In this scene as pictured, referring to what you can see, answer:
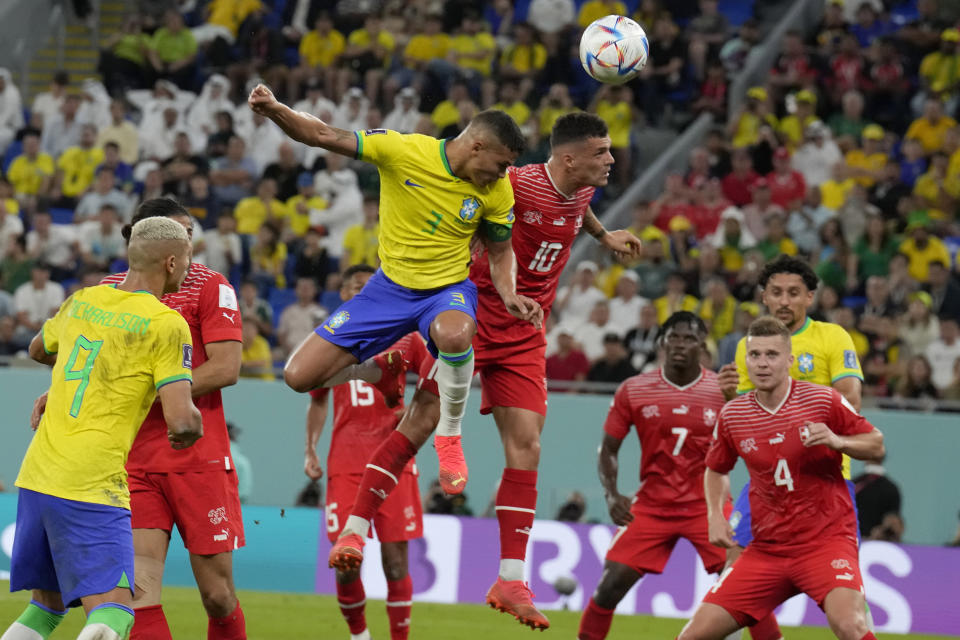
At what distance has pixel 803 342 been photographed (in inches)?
359

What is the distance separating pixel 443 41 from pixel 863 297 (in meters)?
7.78

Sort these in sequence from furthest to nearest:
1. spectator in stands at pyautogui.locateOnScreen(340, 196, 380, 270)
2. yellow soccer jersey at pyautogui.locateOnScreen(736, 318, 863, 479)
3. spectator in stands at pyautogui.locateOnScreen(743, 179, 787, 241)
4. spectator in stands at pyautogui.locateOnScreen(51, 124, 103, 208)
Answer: spectator in stands at pyautogui.locateOnScreen(51, 124, 103, 208)
spectator in stands at pyautogui.locateOnScreen(340, 196, 380, 270)
spectator in stands at pyautogui.locateOnScreen(743, 179, 787, 241)
yellow soccer jersey at pyautogui.locateOnScreen(736, 318, 863, 479)

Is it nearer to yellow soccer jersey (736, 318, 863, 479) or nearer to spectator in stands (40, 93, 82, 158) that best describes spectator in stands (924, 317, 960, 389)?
yellow soccer jersey (736, 318, 863, 479)

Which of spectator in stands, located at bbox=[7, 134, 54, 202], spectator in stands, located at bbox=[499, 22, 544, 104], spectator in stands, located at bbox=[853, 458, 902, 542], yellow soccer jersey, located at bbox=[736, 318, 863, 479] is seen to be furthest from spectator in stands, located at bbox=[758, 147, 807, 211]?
spectator in stands, located at bbox=[7, 134, 54, 202]

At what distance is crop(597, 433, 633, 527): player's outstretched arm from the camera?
10.0 meters

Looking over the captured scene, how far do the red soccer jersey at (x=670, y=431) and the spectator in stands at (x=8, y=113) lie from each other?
13.2 metres

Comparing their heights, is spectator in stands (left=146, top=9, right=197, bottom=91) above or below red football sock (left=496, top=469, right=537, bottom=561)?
above

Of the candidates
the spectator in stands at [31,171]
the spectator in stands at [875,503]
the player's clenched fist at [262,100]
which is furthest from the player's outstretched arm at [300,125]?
the spectator in stands at [31,171]

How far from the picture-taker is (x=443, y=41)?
20469 millimetres

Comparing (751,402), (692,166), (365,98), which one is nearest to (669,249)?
(692,166)

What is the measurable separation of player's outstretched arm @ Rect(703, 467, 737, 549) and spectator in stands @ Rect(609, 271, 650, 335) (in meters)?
7.02

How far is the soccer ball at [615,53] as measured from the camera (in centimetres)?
837

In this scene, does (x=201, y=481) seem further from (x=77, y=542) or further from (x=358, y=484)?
(x=358, y=484)

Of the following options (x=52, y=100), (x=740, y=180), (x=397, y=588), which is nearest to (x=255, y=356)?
(x=397, y=588)
